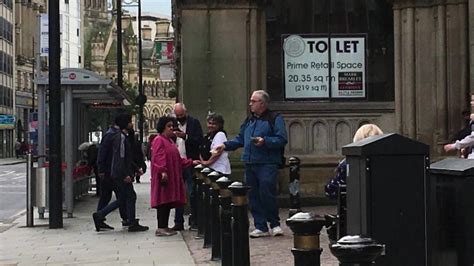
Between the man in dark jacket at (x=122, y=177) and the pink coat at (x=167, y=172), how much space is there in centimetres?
81

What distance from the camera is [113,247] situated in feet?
38.1

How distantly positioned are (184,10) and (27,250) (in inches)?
232

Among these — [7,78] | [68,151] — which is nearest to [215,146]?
[68,151]

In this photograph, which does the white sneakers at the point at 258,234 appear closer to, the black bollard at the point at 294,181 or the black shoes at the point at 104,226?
the black bollard at the point at 294,181

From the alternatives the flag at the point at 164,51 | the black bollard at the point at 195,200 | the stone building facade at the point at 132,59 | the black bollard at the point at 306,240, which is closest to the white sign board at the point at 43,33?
the black bollard at the point at 195,200

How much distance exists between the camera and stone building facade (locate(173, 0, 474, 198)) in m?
15.6

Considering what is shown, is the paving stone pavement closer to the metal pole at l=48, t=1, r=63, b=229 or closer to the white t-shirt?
the metal pole at l=48, t=1, r=63, b=229

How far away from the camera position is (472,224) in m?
5.70

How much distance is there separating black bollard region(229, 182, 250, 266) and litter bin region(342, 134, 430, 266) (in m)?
2.20

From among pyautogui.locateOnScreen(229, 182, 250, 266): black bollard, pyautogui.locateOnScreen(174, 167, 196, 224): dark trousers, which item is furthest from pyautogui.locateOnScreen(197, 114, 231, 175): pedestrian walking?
pyautogui.locateOnScreen(229, 182, 250, 266): black bollard

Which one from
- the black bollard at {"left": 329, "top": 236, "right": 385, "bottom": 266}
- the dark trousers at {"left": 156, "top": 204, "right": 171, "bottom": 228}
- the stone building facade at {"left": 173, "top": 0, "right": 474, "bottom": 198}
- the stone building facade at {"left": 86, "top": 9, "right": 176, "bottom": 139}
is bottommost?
the dark trousers at {"left": 156, "top": 204, "right": 171, "bottom": 228}

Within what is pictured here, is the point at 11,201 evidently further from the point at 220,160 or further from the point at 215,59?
the point at 220,160

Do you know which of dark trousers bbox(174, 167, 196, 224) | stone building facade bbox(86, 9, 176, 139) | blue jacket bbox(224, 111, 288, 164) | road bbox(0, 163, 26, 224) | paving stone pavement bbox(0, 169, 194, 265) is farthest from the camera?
stone building facade bbox(86, 9, 176, 139)

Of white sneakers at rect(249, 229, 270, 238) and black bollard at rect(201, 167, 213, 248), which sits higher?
black bollard at rect(201, 167, 213, 248)
